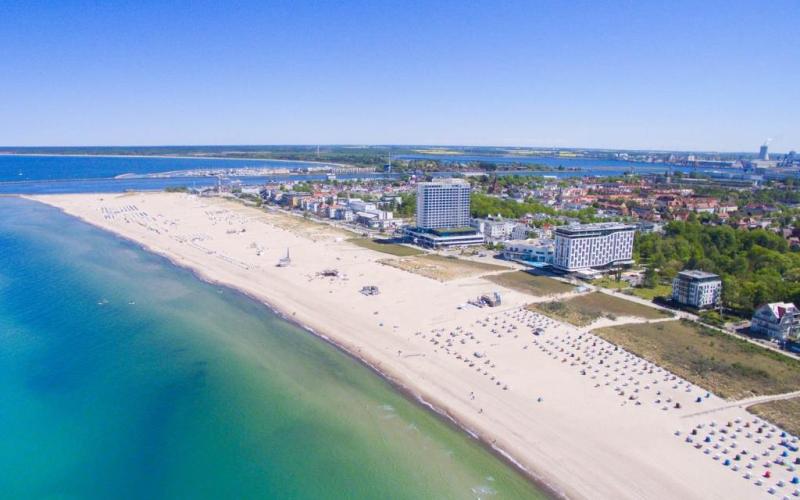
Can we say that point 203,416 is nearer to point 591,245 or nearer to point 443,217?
point 591,245

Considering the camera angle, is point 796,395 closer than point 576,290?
Yes

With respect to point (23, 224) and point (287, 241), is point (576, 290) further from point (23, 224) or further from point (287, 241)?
point (23, 224)

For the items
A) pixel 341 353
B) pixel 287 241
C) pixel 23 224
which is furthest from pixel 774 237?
pixel 23 224

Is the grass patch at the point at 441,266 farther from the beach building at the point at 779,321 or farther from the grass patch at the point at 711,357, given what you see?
the beach building at the point at 779,321

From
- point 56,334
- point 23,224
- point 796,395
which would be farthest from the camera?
point 23,224

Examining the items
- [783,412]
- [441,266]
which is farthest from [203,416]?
[441,266]

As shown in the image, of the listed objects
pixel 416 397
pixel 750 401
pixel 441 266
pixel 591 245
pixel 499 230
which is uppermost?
pixel 591 245

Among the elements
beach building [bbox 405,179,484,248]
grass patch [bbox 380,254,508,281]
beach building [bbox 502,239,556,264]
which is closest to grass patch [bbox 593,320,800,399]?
grass patch [bbox 380,254,508,281]
